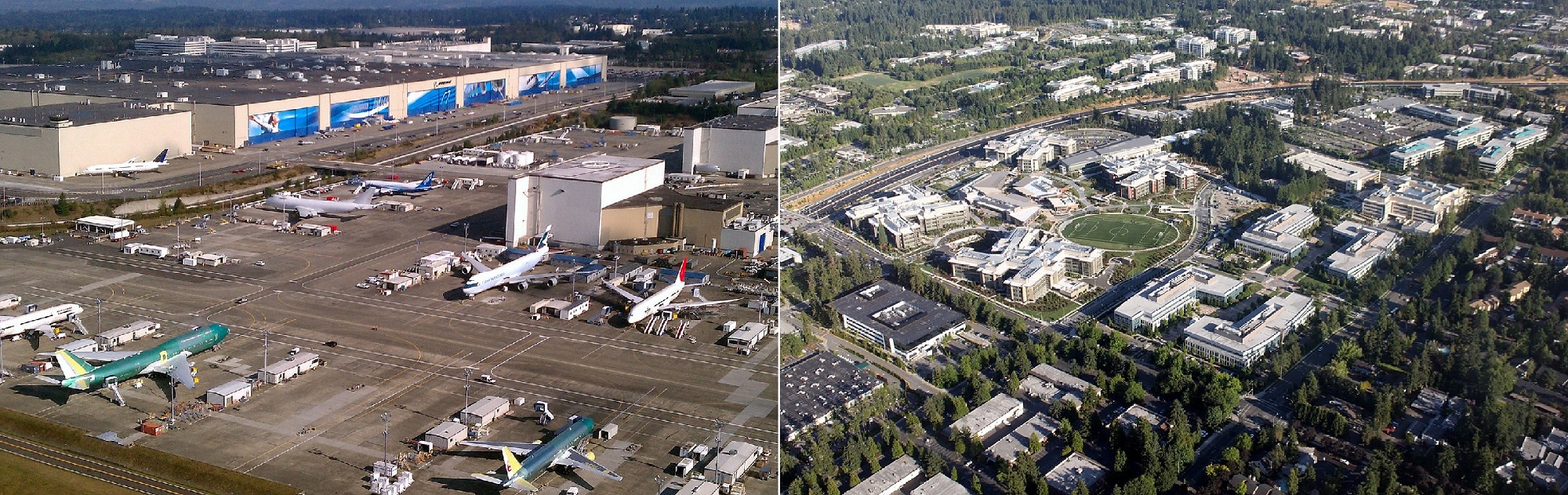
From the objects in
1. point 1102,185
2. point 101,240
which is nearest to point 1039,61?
point 1102,185

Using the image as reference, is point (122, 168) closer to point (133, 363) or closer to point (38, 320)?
point (38, 320)

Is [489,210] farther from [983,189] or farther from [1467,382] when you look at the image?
[1467,382]

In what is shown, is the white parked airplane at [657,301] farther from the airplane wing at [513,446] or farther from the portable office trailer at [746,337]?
the airplane wing at [513,446]

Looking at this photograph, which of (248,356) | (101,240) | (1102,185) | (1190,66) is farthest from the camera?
(101,240)

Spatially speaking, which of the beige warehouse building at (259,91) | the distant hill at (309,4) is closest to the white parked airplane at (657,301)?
the beige warehouse building at (259,91)

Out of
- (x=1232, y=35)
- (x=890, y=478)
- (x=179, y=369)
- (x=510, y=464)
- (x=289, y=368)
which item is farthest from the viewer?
(x=289, y=368)

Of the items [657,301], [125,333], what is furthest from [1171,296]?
[125,333]
